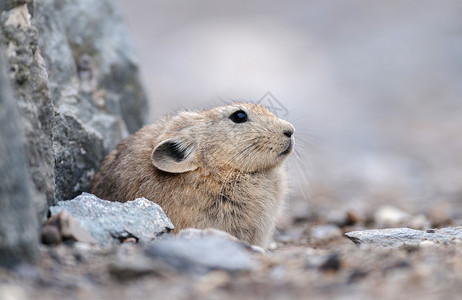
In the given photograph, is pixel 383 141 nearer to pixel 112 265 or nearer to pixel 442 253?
pixel 442 253

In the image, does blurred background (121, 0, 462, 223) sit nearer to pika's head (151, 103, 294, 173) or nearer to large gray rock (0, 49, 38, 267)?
pika's head (151, 103, 294, 173)

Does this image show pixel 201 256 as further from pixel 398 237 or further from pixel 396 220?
pixel 396 220

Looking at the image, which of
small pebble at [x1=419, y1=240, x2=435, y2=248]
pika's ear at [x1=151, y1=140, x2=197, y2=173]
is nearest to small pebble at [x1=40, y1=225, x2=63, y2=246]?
pika's ear at [x1=151, y1=140, x2=197, y2=173]

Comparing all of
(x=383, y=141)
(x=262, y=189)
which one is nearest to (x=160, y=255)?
(x=262, y=189)

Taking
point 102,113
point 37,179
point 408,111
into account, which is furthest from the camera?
point 408,111

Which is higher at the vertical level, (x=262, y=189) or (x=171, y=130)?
Result: (x=171, y=130)

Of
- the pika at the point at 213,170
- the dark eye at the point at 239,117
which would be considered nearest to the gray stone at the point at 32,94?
the pika at the point at 213,170

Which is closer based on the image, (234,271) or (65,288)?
(65,288)

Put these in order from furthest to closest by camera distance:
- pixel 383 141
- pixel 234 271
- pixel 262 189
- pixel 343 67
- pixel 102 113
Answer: pixel 343 67
pixel 383 141
pixel 102 113
pixel 262 189
pixel 234 271
